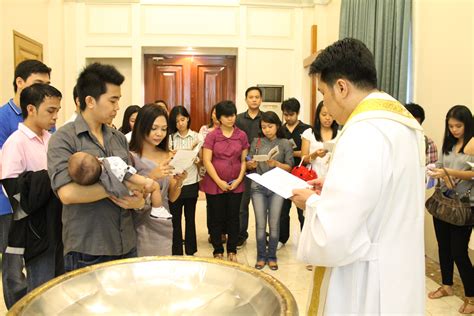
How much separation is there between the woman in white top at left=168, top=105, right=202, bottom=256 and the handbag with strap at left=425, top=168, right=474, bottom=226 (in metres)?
1.94

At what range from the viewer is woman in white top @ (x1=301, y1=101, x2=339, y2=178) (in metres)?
3.74

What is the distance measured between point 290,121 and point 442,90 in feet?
4.66

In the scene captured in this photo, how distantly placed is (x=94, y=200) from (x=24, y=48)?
4.91 meters

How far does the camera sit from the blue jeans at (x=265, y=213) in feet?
12.6

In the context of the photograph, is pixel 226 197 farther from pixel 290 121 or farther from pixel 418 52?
pixel 418 52

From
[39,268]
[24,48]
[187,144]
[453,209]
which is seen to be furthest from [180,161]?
[24,48]

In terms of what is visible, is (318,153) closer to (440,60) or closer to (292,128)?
(292,128)

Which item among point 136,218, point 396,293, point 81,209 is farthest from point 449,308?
point 81,209

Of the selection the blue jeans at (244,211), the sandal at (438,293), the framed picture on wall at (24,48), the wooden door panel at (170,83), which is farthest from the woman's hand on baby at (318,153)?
the wooden door panel at (170,83)

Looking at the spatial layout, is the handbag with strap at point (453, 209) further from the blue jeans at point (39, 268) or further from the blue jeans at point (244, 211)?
the blue jeans at point (39, 268)

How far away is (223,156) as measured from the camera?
154 inches

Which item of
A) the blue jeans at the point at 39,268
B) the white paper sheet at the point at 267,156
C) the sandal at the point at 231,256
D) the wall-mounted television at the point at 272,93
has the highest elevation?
the wall-mounted television at the point at 272,93

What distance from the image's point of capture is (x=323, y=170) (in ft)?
12.2

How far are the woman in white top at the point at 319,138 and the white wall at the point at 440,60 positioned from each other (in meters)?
1.05
